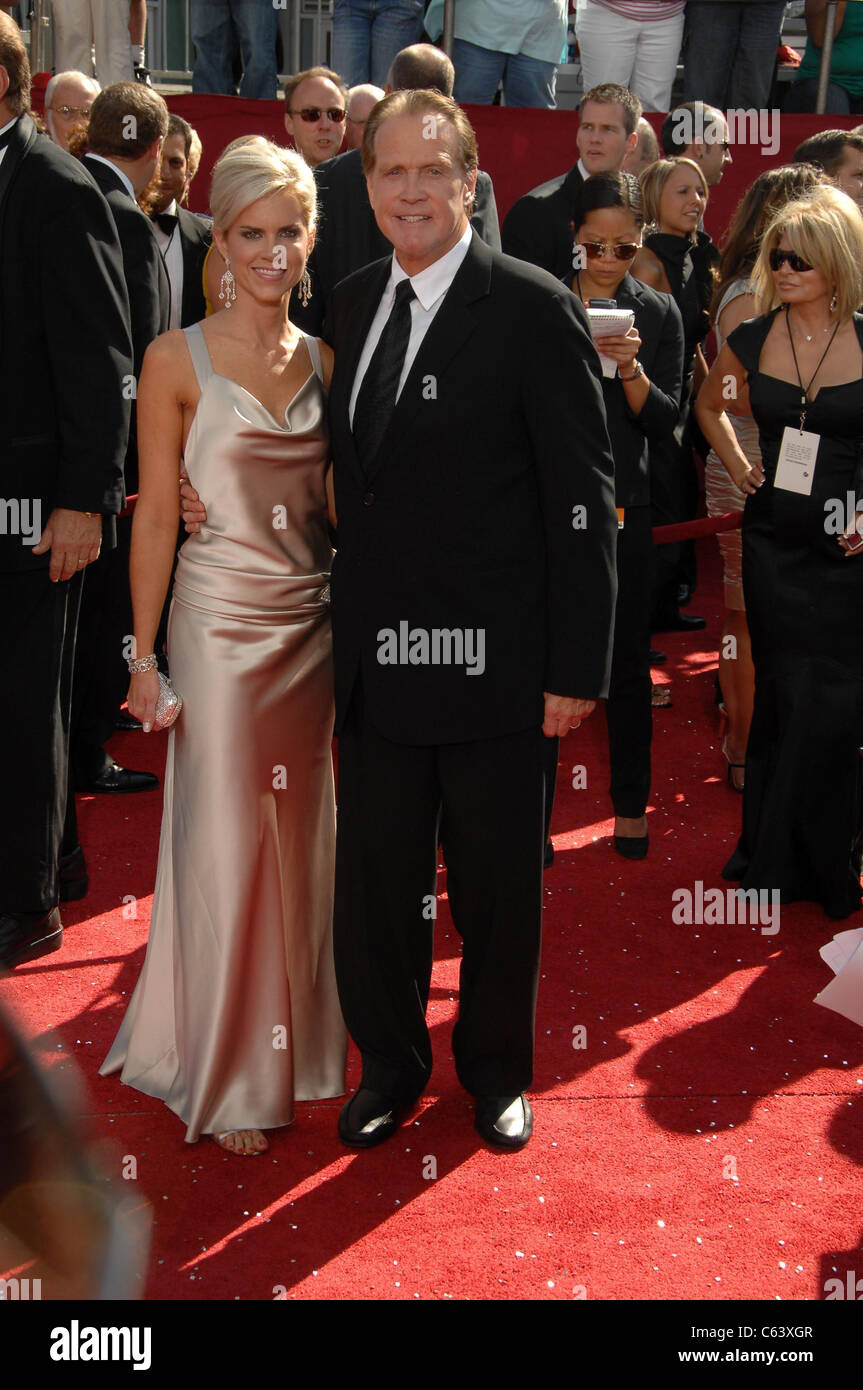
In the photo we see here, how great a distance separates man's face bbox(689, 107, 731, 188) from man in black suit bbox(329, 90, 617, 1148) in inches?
171

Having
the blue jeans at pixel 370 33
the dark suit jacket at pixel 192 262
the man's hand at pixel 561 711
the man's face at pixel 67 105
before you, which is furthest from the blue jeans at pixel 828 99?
the man's hand at pixel 561 711

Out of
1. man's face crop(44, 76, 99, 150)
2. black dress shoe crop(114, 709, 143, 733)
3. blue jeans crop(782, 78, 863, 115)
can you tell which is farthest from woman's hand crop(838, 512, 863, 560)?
blue jeans crop(782, 78, 863, 115)

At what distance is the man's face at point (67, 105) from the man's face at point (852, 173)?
3055 millimetres

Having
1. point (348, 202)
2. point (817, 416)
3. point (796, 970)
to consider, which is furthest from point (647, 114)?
point (796, 970)

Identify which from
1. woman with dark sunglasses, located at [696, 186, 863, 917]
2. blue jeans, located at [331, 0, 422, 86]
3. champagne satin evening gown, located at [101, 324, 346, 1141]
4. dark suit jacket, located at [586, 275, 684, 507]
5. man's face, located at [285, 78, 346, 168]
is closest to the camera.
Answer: champagne satin evening gown, located at [101, 324, 346, 1141]

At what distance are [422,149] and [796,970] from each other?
244 centimetres

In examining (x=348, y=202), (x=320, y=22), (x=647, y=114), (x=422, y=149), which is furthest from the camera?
(x=320, y=22)

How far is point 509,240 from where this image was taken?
17.7 feet

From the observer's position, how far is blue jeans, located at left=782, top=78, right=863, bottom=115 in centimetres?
841

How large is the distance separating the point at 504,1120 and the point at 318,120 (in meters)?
4.34

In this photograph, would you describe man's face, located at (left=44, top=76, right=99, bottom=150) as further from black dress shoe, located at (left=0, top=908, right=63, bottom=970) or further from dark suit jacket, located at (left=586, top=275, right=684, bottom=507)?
black dress shoe, located at (left=0, top=908, right=63, bottom=970)

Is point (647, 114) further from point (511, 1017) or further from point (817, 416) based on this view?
point (511, 1017)

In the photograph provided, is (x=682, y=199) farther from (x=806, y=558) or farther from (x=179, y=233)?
(x=806, y=558)

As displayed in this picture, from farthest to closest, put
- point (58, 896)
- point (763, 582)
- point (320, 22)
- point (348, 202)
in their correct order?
point (320, 22), point (348, 202), point (763, 582), point (58, 896)
